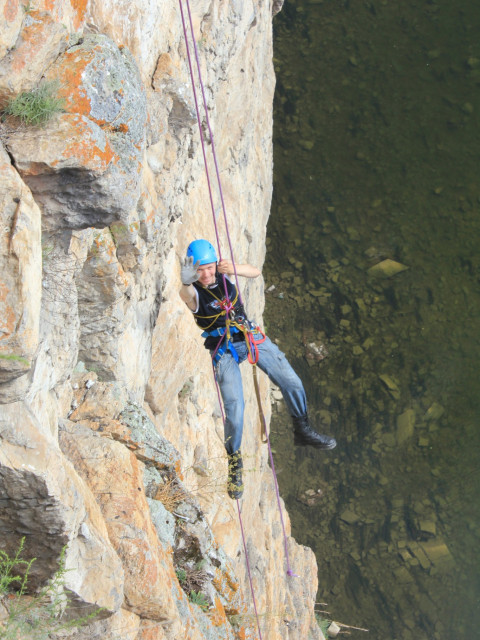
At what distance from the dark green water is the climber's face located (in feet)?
23.1

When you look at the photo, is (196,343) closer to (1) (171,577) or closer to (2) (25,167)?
(1) (171,577)

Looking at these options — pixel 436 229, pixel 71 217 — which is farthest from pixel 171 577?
pixel 436 229

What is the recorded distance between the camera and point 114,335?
13.3 ft

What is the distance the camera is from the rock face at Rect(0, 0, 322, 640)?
2.71 m

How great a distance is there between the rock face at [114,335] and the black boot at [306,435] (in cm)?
82

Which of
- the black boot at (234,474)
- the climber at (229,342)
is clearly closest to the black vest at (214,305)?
the climber at (229,342)

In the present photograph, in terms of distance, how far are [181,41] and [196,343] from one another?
2.70 metres

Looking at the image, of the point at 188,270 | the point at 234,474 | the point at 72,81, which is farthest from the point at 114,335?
the point at 234,474

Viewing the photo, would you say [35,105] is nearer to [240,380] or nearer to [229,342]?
[229,342]

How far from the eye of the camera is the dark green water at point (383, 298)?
11445 mm

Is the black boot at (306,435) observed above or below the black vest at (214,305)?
below

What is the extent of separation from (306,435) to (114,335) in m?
2.61

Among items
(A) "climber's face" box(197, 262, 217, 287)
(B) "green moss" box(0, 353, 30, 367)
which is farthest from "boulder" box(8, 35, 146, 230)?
(A) "climber's face" box(197, 262, 217, 287)

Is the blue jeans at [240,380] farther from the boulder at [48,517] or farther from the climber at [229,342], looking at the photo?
the boulder at [48,517]
